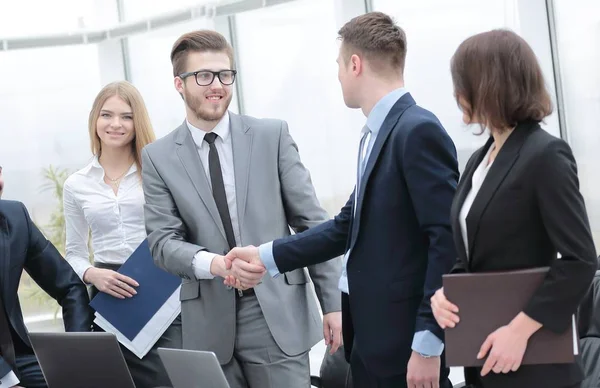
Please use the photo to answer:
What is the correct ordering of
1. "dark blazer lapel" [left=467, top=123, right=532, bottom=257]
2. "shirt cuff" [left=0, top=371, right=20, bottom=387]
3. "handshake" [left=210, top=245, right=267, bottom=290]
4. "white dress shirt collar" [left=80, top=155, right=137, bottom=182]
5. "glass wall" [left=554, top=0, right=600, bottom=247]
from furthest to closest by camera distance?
"glass wall" [left=554, top=0, right=600, bottom=247] → "white dress shirt collar" [left=80, top=155, right=137, bottom=182] → "shirt cuff" [left=0, top=371, right=20, bottom=387] → "handshake" [left=210, top=245, right=267, bottom=290] → "dark blazer lapel" [left=467, top=123, right=532, bottom=257]

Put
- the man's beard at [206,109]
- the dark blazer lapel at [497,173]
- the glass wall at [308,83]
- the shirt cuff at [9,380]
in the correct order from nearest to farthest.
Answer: the dark blazer lapel at [497,173]
the man's beard at [206,109]
the shirt cuff at [9,380]
the glass wall at [308,83]

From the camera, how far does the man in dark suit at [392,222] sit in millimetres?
2078

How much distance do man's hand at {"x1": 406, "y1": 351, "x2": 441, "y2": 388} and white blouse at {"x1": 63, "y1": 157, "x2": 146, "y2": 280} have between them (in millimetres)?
1724

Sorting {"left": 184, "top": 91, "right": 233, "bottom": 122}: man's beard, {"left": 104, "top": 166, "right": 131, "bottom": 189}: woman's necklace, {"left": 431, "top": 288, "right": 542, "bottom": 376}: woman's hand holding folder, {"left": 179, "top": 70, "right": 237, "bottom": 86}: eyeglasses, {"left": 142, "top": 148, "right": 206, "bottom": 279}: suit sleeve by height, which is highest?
{"left": 179, "top": 70, "right": 237, "bottom": 86}: eyeglasses

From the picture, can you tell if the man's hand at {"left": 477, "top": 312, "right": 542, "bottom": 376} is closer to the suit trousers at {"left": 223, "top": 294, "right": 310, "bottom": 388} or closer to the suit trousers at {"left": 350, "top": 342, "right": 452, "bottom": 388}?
the suit trousers at {"left": 350, "top": 342, "right": 452, "bottom": 388}

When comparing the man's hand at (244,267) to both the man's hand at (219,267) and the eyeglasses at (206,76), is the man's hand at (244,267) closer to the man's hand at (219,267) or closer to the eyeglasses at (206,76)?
the man's hand at (219,267)

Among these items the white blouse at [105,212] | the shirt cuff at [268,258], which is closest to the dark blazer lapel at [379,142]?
the shirt cuff at [268,258]

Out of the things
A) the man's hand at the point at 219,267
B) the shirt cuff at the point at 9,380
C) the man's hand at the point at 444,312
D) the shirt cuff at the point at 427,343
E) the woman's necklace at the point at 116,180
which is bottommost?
the shirt cuff at the point at 9,380

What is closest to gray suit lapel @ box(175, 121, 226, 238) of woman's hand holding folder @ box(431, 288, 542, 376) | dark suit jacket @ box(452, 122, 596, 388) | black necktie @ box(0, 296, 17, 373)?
black necktie @ box(0, 296, 17, 373)

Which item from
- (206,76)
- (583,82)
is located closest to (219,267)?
(206,76)

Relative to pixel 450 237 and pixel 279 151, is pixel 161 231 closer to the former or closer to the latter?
pixel 279 151

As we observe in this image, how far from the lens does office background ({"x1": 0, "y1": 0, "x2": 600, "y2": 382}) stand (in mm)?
4621

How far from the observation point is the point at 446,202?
2102 millimetres

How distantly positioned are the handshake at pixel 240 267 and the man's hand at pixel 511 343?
1.00 metres
